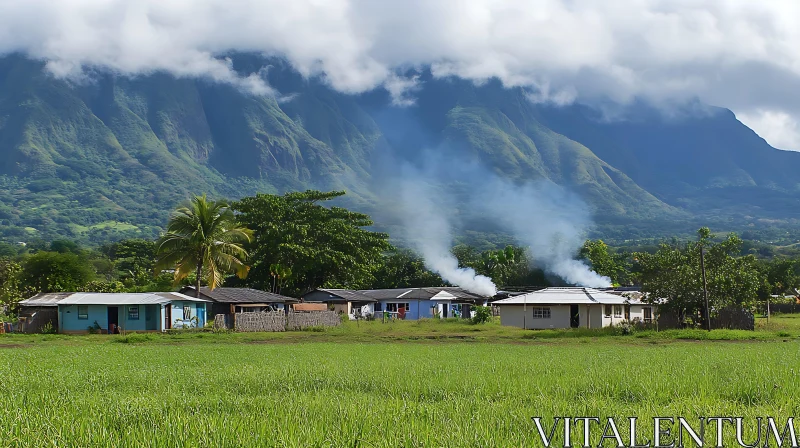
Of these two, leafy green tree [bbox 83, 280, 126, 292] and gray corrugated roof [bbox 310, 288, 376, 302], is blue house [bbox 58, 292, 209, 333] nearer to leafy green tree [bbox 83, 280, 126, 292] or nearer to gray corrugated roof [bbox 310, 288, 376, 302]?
leafy green tree [bbox 83, 280, 126, 292]

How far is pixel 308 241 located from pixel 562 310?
20.5 meters

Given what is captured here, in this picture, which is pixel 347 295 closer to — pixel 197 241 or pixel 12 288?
pixel 197 241

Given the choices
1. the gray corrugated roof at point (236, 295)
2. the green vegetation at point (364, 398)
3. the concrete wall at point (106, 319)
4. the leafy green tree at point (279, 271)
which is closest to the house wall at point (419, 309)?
the leafy green tree at point (279, 271)

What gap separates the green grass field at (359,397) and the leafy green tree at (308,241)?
3960 cm

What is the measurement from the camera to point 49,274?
53688 mm

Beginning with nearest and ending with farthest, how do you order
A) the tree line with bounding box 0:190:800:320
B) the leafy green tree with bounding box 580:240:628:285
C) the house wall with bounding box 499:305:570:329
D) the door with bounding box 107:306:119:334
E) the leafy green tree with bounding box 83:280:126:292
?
1. the tree line with bounding box 0:190:800:320
2. the door with bounding box 107:306:119:334
3. the house wall with bounding box 499:305:570:329
4. the leafy green tree with bounding box 83:280:126:292
5. the leafy green tree with bounding box 580:240:628:285

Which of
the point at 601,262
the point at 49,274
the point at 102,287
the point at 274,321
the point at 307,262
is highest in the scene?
the point at 307,262

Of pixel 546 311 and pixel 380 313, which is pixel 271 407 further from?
pixel 380 313

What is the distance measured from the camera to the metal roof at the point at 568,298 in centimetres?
4928

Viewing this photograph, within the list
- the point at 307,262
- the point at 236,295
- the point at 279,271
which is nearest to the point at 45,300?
the point at 236,295

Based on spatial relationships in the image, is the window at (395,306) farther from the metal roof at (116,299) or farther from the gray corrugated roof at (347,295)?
the metal roof at (116,299)

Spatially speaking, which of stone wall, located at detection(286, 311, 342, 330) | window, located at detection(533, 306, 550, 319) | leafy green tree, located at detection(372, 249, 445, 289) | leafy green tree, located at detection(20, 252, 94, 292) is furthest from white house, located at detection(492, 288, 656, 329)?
leafy green tree, located at detection(20, 252, 94, 292)

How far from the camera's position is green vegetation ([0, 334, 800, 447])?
880 centimetres

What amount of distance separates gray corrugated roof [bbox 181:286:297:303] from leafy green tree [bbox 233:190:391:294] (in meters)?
4.86
